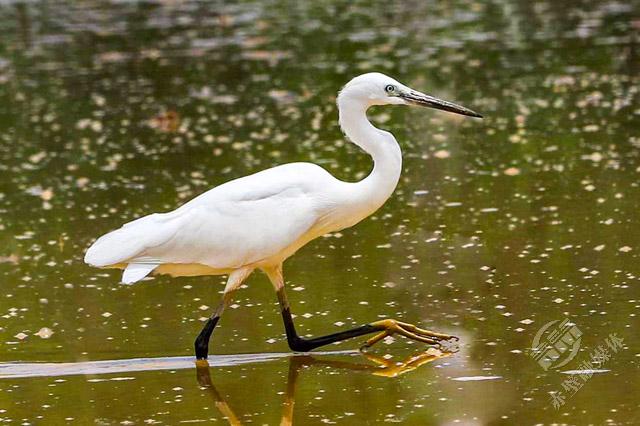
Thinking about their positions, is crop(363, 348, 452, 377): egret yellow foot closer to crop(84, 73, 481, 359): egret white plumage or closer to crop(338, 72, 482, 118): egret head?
crop(84, 73, 481, 359): egret white plumage

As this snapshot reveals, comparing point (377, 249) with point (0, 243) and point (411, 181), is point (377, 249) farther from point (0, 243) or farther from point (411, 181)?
point (0, 243)

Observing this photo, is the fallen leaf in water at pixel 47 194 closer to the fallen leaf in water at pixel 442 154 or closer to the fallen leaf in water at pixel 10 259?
the fallen leaf in water at pixel 10 259

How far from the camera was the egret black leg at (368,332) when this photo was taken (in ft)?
23.5

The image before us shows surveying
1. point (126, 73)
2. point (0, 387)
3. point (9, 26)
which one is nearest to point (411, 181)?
point (0, 387)

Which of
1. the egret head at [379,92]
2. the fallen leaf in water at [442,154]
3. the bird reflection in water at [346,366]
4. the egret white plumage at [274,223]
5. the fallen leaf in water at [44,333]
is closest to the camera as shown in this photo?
the bird reflection in water at [346,366]

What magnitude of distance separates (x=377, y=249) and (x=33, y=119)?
6.68m

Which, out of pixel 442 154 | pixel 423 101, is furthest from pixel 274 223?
pixel 442 154

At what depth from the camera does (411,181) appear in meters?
11.0

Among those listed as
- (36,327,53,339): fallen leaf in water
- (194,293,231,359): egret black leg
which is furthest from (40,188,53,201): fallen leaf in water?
(194,293,231,359): egret black leg

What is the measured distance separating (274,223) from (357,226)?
9.40 feet

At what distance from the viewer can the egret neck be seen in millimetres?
7133

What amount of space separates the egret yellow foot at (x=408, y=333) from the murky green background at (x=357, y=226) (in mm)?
113

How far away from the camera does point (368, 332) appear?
7188mm

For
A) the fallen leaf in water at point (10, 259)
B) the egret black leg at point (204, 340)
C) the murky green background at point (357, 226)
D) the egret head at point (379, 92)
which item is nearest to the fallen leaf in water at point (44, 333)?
the murky green background at point (357, 226)
